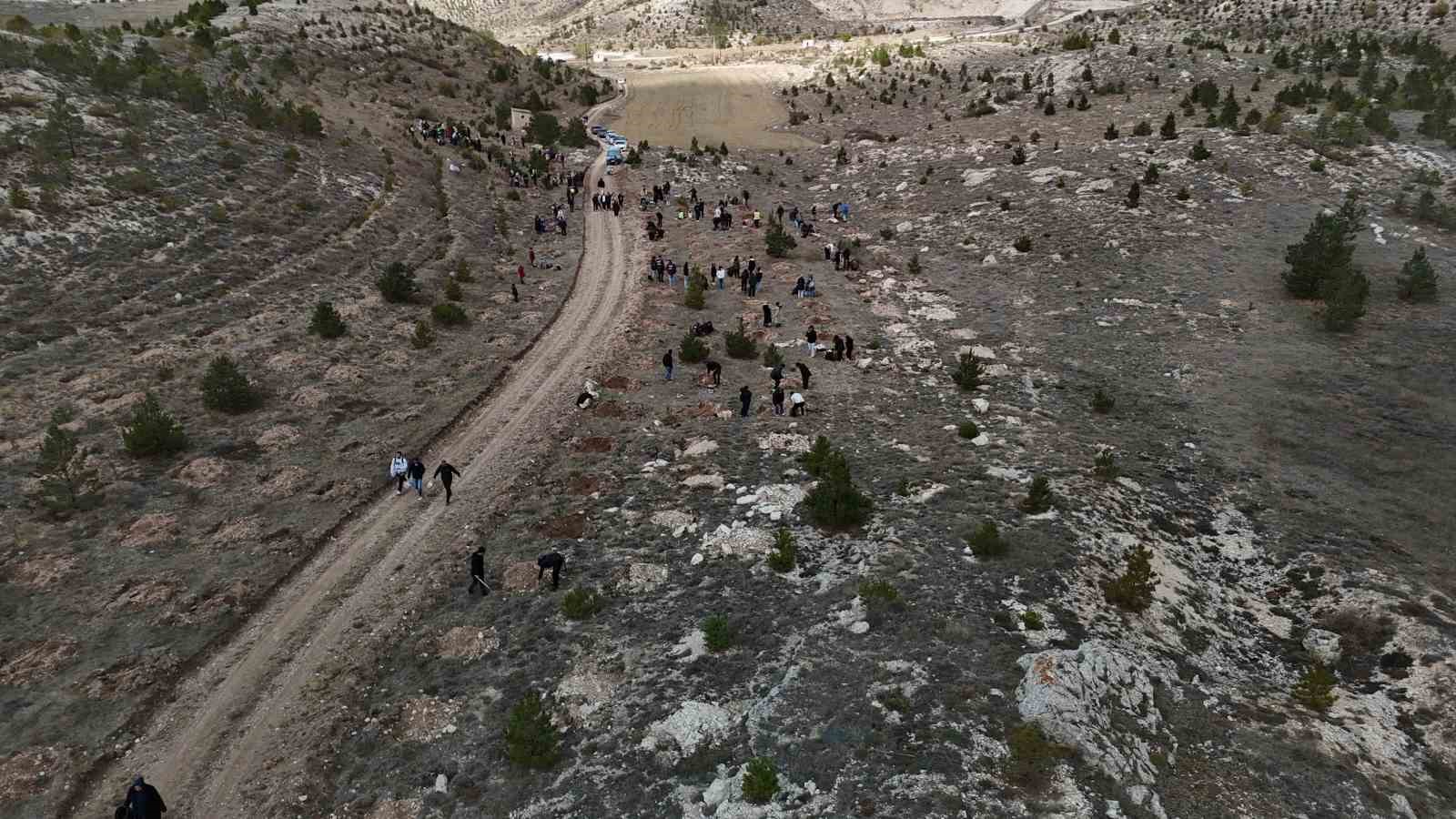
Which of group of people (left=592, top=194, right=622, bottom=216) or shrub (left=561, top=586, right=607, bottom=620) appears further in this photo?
group of people (left=592, top=194, right=622, bottom=216)

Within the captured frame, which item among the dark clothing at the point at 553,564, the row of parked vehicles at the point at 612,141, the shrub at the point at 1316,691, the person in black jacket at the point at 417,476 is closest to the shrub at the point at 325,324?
the person in black jacket at the point at 417,476

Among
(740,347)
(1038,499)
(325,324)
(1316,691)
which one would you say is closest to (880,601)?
(1038,499)

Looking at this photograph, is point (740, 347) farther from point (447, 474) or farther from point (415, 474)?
point (415, 474)

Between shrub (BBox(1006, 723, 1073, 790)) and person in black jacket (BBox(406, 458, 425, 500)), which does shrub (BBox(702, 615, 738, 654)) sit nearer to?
shrub (BBox(1006, 723, 1073, 790))

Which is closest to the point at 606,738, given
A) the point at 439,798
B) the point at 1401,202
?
the point at 439,798

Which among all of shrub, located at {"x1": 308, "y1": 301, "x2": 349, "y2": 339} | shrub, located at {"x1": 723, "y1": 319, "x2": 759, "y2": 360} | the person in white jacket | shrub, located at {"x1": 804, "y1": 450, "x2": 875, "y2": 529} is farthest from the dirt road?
shrub, located at {"x1": 804, "y1": 450, "x2": 875, "y2": 529}

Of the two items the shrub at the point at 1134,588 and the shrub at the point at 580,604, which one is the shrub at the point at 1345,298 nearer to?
the shrub at the point at 1134,588
